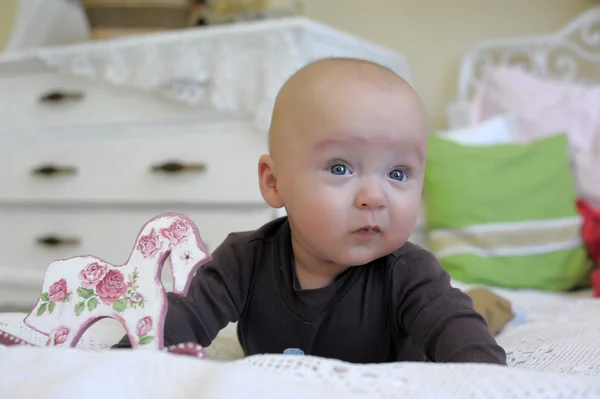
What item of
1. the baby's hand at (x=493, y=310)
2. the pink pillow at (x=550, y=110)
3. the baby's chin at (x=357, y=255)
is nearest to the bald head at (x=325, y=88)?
the baby's chin at (x=357, y=255)

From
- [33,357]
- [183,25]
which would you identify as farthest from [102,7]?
[33,357]

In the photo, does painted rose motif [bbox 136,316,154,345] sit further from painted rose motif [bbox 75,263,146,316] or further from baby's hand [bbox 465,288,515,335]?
baby's hand [bbox 465,288,515,335]

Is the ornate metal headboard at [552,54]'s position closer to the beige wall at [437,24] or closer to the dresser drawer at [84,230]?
the beige wall at [437,24]

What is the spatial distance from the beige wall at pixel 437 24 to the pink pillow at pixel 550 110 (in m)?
0.19

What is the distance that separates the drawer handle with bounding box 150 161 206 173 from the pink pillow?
76 cm

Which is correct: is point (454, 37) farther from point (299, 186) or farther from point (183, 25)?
point (299, 186)

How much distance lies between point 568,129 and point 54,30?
1.58 m

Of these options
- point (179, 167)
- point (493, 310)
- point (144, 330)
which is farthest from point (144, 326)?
point (179, 167)

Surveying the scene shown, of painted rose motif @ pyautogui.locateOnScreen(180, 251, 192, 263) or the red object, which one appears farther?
the red object

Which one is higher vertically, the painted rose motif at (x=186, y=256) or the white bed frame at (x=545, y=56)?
the white bed frame at (x=545, y=56)

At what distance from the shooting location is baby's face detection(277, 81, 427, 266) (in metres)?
0.57

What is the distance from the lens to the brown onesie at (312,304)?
0.65m

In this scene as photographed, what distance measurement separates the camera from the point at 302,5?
2102mm

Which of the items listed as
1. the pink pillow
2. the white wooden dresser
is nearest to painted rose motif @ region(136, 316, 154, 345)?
the white wooden dresser
